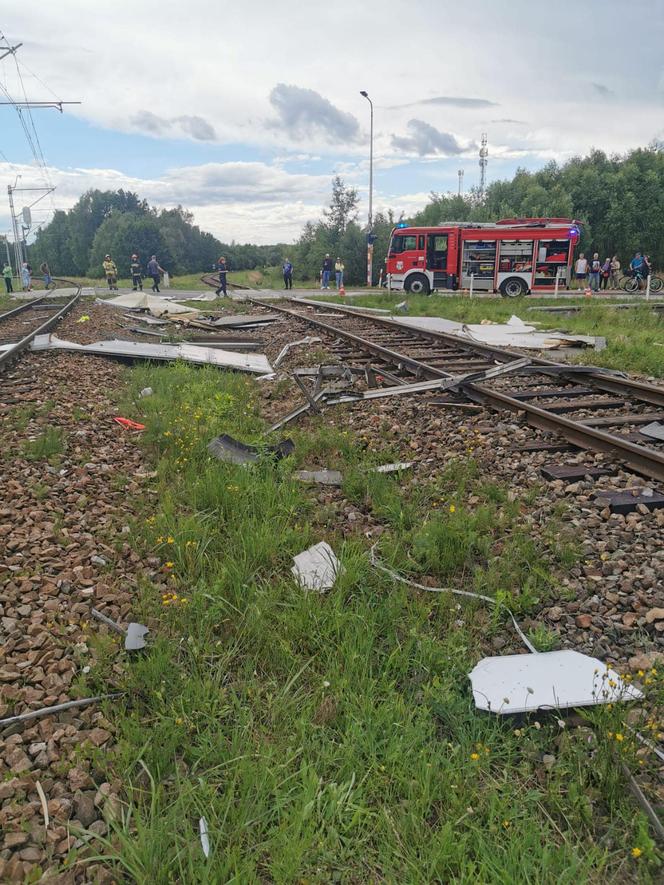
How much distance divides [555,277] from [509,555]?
24562 millimetres

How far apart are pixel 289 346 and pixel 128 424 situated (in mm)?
5483

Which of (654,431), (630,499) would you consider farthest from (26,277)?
(630,499)

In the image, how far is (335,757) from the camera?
242cm

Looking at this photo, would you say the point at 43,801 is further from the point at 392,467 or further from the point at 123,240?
the point at 123,240

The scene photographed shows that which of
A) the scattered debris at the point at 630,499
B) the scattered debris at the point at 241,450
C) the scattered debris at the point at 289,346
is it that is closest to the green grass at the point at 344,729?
the scattered debris at the point at 630,499

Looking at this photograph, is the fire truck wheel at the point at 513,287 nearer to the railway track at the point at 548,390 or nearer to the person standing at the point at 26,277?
the railway track at the point at 548,390

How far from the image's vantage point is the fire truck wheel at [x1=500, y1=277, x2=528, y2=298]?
25234 mm

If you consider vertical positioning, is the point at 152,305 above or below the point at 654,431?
above

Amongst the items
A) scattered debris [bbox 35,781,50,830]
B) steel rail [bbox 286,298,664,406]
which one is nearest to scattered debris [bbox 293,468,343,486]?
scattered debris [bbox 35,781,50,830]

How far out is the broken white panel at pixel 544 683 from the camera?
2662 millimetres

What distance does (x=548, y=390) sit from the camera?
7617mm

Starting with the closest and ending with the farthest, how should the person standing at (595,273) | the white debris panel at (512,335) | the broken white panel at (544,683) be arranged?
the broken white panel at (544,683), the white debris panel at (512,335), the person standing at (595,273)

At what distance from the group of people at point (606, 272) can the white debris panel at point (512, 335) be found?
1342cm

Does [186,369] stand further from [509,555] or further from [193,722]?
[193,722]
